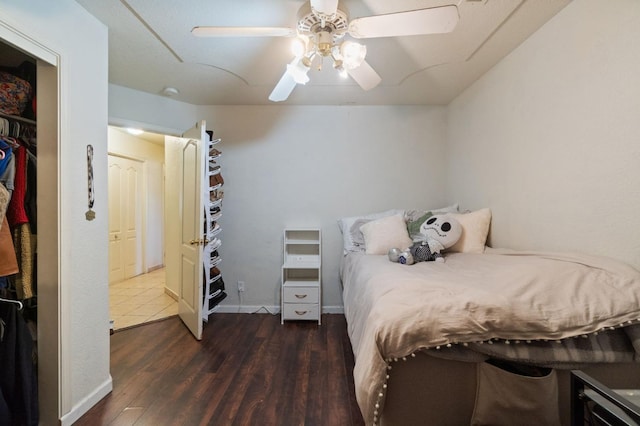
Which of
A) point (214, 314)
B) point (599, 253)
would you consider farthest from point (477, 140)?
point (214, 314)

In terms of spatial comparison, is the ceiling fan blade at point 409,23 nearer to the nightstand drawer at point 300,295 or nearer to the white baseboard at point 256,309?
the nightstand drawer at point 300,295

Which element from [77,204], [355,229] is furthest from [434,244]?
[77,204]

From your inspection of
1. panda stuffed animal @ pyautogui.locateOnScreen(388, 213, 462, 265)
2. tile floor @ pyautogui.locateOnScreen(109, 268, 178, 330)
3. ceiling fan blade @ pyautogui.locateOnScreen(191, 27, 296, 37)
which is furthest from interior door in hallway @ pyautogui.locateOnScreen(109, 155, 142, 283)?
panda stuffed animal @ pyautogui.locateOnScreen(388, 213, 462, 265)

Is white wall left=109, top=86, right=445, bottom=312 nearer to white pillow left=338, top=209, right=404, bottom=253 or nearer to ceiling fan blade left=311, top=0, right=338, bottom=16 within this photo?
white pillow left=338, top=209, right=404, bottom=253

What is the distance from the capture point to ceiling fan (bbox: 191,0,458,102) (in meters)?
1.20

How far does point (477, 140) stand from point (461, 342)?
79.9 inches

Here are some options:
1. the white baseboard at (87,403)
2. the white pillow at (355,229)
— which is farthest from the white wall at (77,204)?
the white pillow at (355,229)

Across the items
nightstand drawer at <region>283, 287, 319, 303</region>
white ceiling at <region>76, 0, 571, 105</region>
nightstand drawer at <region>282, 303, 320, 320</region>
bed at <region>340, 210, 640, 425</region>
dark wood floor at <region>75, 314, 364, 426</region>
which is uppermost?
white ceiling at <region>76, 0, 571, 105</region>

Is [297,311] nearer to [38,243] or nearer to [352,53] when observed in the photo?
→ [38,243]

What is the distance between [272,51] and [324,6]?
97 cm

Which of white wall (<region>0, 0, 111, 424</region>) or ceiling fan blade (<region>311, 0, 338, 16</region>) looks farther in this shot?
white wall (<region>0, 0, 111, 424</region>)

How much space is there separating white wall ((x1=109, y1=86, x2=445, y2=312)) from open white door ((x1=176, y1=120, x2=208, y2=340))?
452 millimetres

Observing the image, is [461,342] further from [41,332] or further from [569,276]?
[41,332]

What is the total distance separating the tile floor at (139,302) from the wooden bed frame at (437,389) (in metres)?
A: 2.76
